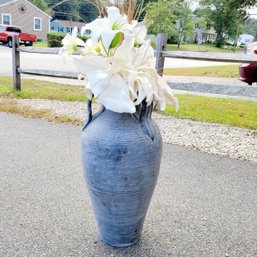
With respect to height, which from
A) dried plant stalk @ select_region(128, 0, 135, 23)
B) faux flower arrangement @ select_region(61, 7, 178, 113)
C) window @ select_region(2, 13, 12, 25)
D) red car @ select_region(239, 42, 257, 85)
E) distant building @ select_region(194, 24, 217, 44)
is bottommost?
distant building @ select_region(194, 24, 217, 44)

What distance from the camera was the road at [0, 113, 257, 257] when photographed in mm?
2143

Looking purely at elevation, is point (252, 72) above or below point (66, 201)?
above

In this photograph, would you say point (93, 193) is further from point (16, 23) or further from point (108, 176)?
point (16, 23)

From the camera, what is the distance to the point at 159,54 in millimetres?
5297

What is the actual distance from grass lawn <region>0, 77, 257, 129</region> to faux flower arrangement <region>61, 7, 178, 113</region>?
3598mm

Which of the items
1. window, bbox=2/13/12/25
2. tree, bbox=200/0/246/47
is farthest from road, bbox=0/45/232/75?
tree, bbox=200/0/246/47

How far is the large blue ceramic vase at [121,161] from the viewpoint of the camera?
184cm

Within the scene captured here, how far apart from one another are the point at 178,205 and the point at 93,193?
0.92m

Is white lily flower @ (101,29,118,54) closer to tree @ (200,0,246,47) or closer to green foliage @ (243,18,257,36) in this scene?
green foliage @ (243,18,257,36)

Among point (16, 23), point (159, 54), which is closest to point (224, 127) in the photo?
point (159, 54)

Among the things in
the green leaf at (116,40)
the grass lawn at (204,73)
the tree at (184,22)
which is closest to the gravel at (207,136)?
the green leaf at (116,40)

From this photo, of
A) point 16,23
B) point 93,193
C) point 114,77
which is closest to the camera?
point 114,77

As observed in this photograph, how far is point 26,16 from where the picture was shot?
114 ft

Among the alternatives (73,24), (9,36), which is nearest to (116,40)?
(73,24)
